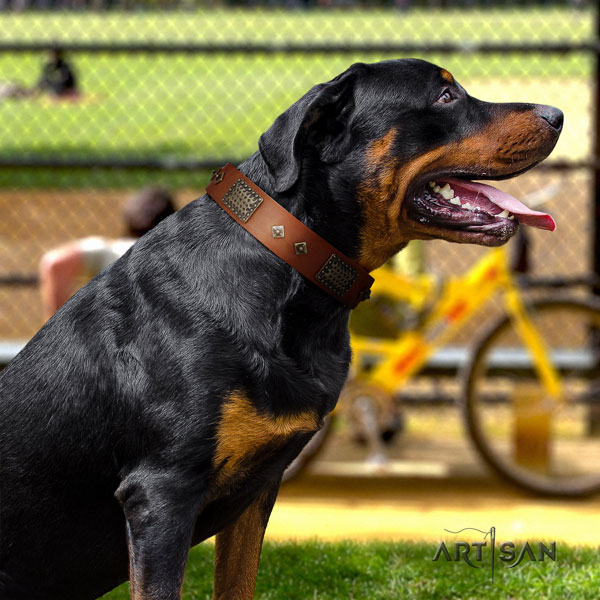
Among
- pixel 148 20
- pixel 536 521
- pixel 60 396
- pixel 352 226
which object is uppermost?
pixel 148 20

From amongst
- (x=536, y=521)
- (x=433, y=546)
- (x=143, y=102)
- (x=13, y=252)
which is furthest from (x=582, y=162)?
(x=143, y=102)

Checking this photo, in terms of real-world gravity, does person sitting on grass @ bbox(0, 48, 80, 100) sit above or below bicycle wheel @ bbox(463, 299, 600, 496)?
above

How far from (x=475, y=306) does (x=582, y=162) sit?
4.01 ft

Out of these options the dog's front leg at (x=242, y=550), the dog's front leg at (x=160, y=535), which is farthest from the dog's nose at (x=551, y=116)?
the dog's front leg at (x=160, y=535)

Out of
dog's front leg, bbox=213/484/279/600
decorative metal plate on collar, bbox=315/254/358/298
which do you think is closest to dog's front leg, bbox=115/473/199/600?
dog's front leg, bbox=213/484/279/600

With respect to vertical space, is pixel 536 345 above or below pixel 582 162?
below

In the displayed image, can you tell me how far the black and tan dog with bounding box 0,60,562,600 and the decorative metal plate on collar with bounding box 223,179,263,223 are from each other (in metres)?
0.04

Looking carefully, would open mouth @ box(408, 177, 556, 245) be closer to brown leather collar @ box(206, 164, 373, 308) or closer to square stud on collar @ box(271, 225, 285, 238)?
brown leather collar @ box(206, 164, 373, 308)

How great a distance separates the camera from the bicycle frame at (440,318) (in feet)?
18.9

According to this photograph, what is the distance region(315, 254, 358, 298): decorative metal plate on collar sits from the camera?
8.63 feet

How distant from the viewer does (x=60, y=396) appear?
2.64 m

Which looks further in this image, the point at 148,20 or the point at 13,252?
the point at 148,20

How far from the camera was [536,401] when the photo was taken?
6.04 meters

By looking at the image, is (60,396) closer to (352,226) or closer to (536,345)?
(352,226)
